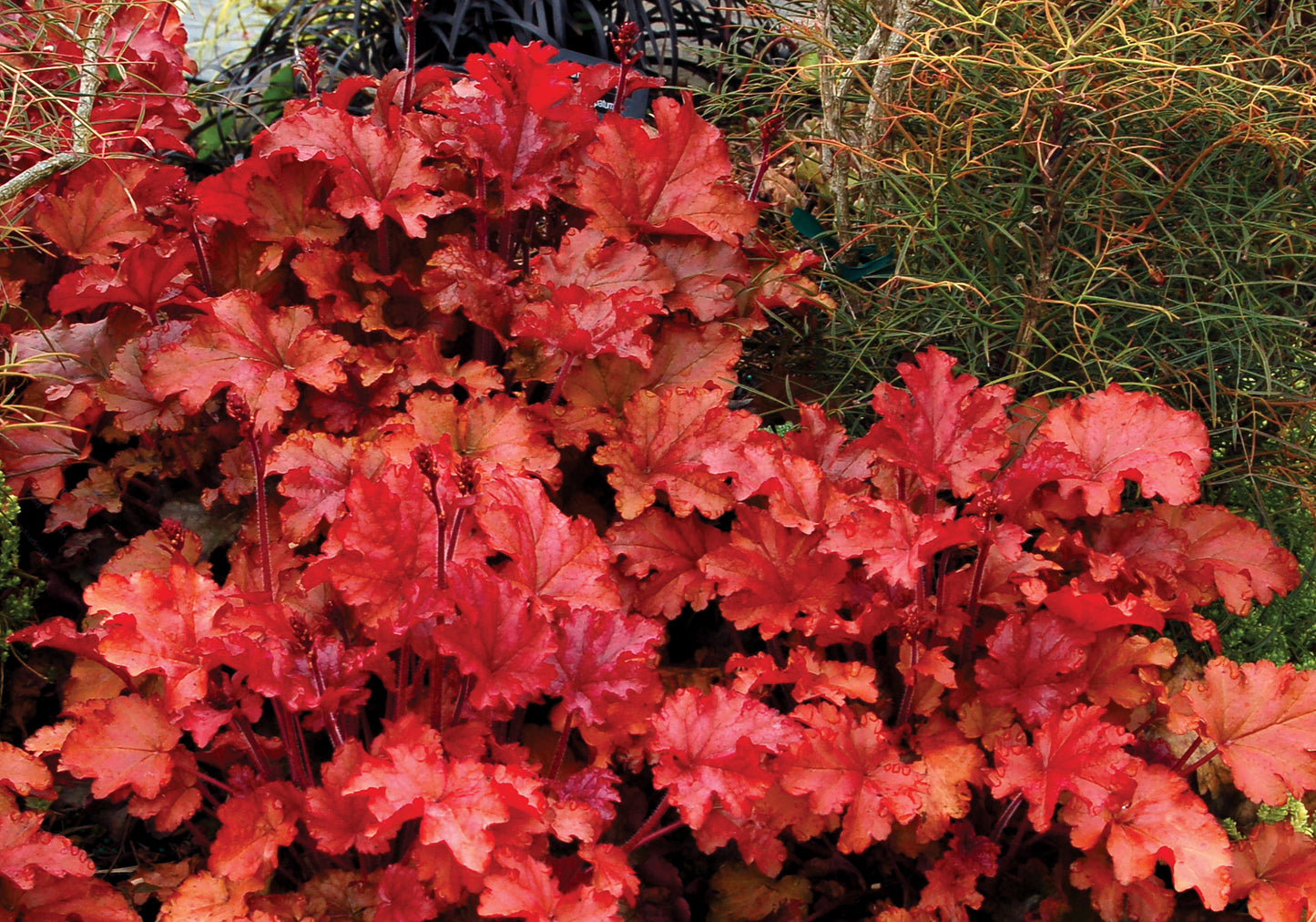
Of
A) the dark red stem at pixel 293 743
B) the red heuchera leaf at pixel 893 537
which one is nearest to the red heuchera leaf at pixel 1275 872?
the red heuchera leaf at pixel 893 537

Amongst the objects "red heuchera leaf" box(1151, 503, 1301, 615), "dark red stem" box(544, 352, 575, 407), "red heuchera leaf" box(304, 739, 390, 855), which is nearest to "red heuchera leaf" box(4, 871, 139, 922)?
"red heuchera leaf" box(304, 739, 390, 855)

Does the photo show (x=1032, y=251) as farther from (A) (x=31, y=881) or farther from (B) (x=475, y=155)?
(A) (x=31, y=881)

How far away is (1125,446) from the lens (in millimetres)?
1383

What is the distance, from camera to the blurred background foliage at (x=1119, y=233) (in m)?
1.62

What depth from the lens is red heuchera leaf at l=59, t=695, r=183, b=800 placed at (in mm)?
1135

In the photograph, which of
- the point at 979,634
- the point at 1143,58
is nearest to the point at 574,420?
the point at 979,634

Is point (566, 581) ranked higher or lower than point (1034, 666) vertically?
higher

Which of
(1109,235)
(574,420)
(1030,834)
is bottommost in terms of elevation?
(1030,834)

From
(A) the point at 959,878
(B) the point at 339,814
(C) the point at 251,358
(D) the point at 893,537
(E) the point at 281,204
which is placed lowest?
(A) the point at 959,878

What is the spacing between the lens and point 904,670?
129 cm

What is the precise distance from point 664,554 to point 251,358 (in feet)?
2.01

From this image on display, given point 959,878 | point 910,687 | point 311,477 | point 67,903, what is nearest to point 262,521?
point 311,477

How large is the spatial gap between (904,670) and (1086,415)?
16.8 inches

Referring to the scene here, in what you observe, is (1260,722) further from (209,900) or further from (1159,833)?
(209,900)
